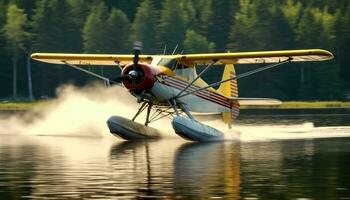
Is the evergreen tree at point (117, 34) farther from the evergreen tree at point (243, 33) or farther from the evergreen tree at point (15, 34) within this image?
the evergreen tree at point (243, 33)

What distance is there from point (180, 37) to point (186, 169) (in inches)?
2548

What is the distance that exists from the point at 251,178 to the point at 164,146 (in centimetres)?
760

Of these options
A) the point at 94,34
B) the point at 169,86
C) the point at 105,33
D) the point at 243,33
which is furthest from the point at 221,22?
the point at 169,86

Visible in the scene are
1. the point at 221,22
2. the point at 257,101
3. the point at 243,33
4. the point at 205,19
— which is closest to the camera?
the point at 257,101

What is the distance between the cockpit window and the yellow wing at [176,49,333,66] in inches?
6.6

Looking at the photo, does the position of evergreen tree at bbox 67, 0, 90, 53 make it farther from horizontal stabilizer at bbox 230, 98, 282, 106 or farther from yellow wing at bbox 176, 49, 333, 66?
yellow wing at bbox 176, 49, 333, 66

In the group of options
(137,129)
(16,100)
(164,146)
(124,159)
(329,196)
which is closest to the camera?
(329,196)

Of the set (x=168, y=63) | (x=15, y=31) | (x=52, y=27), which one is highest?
(x=168, y=63)

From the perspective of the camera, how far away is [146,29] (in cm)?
8244

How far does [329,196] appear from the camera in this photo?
1446 centimetres

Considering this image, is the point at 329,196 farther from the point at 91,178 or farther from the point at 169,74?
the point at 169,74

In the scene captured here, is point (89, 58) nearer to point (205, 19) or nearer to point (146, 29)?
point (146, 29)

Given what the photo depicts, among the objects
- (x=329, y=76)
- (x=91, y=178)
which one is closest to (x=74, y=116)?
(x=91, y=178)

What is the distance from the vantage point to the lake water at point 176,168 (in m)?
14.9
